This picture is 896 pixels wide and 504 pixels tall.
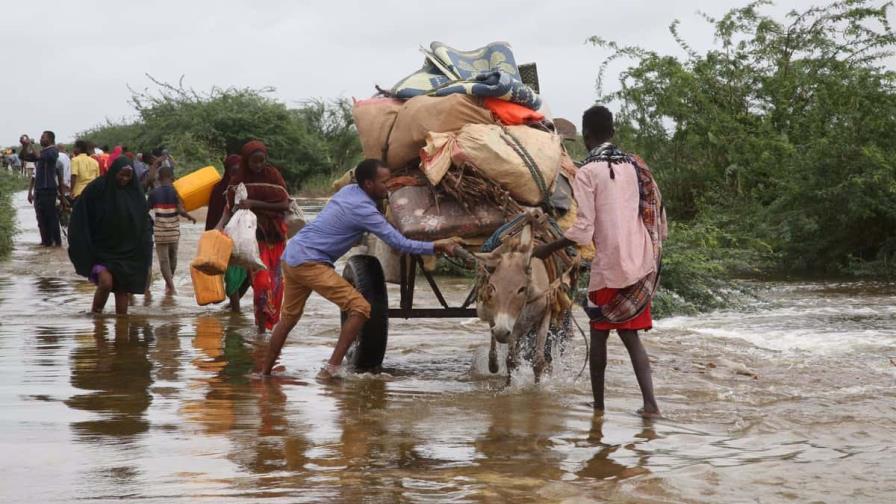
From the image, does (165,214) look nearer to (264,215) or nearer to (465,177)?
(264,215)

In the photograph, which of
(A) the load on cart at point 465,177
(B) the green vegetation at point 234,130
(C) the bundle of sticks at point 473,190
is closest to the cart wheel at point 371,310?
(A) the load on cart at point 465,177

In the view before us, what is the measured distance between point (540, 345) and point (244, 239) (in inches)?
139

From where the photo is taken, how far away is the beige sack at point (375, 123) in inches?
343

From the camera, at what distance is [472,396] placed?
779 centimetres

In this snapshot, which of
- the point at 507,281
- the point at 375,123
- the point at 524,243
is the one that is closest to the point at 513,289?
the point at 507,281

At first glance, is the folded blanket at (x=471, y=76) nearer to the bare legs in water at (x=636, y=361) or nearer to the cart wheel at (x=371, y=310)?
the cart wheel at (x=371, y=310)

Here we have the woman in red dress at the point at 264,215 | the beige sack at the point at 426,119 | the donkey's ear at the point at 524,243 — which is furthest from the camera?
the woman in red dress at the point at 264,215

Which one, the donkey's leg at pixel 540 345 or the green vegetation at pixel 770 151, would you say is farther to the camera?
the green vegetation at pixel 770 151

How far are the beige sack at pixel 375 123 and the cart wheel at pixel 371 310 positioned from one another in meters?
0.77

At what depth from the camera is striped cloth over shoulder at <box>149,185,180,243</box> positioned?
1453 cm

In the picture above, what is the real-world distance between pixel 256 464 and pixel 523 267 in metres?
2.35

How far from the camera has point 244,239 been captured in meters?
10.5

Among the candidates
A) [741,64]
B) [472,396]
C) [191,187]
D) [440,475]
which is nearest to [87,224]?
[191,187]

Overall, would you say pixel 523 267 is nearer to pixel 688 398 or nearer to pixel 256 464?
pixel 688 398
